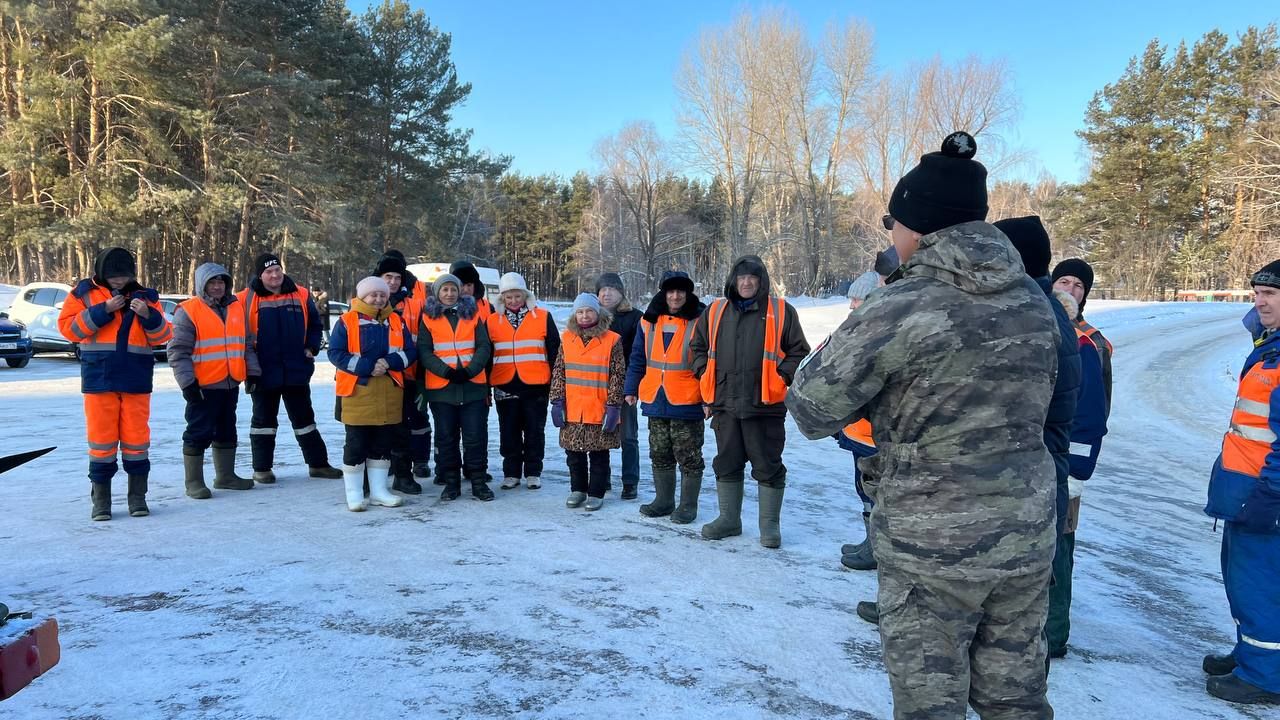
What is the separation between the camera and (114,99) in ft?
71.9

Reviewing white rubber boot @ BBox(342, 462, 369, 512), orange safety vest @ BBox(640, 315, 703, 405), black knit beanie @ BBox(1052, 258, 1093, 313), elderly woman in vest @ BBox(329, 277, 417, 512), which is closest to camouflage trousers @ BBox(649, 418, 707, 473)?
orange safety vest @ BBox(640, 315, 703, 405)

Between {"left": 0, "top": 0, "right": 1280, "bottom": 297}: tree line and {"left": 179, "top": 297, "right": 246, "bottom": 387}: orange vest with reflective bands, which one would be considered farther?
{"left": 0, "top": 0, "right": 1280, "bottom": 297}: tree line

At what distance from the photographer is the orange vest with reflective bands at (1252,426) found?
3020 mm

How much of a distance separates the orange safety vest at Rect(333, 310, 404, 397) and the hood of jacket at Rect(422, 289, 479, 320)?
0.92 feet

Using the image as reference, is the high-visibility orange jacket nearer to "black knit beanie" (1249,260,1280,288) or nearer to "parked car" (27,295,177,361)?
"black knit beanie" (1249,260,1280,288)

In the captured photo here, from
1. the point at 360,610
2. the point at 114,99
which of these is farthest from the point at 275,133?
the point at 360,610

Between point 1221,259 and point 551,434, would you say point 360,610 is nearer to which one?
point 551,434

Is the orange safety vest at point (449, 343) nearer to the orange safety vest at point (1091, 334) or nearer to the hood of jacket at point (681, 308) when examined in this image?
the hood of jacket at point (681, 308)

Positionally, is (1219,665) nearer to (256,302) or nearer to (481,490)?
(481,490)

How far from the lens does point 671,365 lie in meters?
5.14

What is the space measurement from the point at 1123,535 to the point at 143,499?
752 cm

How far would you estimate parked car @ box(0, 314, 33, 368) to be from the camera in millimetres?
13477

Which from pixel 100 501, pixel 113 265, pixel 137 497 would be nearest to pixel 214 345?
pixel 113 265

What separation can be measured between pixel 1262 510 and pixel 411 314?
18.8 feet
